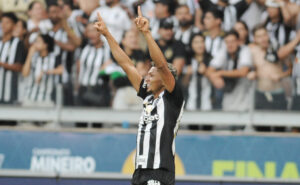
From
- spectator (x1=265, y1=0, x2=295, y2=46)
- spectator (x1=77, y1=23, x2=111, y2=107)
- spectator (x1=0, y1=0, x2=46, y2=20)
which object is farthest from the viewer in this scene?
spectator (x1=0, y1=0, x2=46, y2=20)

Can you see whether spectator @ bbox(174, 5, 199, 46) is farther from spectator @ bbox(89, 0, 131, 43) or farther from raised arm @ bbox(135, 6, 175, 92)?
raised arm @ bbox(135, 6, 175, 92)

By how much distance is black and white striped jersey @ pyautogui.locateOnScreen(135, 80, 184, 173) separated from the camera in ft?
18.7

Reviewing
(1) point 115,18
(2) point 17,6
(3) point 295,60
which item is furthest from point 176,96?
(2) point 17,6

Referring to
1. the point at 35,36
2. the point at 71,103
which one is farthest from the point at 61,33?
the point at 71,103

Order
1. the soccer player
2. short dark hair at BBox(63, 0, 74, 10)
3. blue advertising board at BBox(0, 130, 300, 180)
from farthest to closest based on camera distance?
short dark hair at BBox(63, 0, 74, 10) < blue advertising board at BBox(0, 130, 300, 180) < the soccer player

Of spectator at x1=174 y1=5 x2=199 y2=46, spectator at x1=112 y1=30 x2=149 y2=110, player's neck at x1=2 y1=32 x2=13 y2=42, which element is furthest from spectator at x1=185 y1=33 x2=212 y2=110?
player's neck at x1=2 y1=32 x2=13 y2=42

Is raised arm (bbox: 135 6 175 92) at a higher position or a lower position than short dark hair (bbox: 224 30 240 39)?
lower

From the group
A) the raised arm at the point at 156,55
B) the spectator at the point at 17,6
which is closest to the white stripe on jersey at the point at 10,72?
the spectator at the point at 17,6

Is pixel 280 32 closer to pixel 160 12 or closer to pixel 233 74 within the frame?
pixel 233 74

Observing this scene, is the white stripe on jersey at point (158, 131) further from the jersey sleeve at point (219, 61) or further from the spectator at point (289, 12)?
the spectator at point (289, 12)

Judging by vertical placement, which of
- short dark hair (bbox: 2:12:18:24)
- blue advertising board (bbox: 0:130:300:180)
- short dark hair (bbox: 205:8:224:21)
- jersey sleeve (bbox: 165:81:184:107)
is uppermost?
short dark hair (bbox: 205:8:224:21)

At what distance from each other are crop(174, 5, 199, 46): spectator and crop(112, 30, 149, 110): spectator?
0.74m

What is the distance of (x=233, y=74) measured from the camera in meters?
9.84

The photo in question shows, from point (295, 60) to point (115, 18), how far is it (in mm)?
3045
